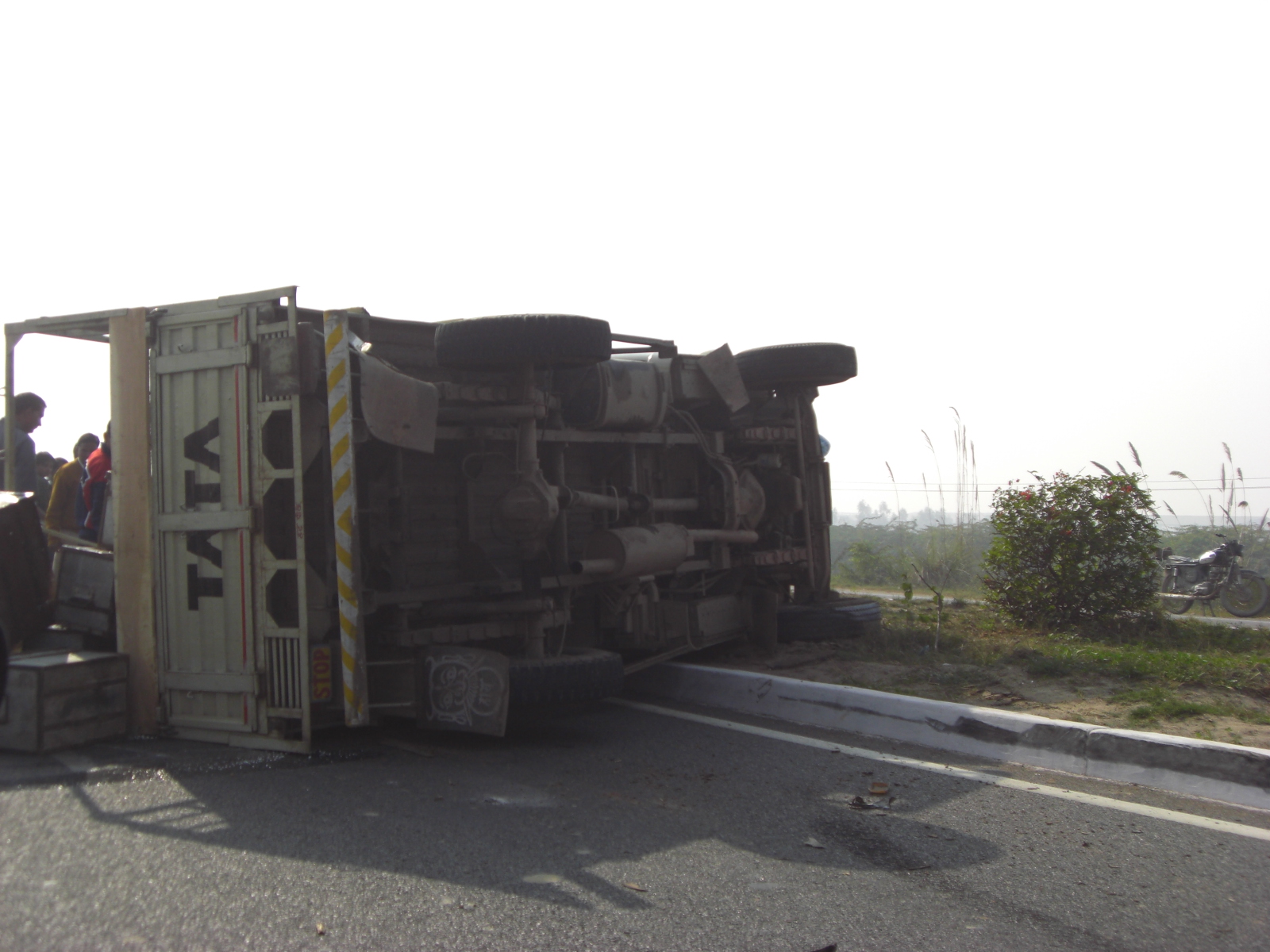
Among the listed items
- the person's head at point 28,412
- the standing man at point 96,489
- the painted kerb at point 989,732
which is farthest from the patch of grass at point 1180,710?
the person's head at point 28,412

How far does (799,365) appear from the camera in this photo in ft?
28.1

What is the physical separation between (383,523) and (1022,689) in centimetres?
403

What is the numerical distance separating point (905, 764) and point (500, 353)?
3132mm

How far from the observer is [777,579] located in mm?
8500

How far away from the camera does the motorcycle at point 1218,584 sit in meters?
11.7

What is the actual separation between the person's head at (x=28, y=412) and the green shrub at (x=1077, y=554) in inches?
307

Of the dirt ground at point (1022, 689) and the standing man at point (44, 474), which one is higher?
the standing man at point (44, 474)

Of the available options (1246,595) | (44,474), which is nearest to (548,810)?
(44,474)

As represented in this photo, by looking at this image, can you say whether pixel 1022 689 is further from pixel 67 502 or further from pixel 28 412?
pixel 28 412

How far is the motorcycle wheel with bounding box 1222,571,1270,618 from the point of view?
11602 mm

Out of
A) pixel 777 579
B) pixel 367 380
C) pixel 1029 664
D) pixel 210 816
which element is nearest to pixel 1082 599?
pixel 1029 664

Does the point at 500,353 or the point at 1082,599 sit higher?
the point at 500,353

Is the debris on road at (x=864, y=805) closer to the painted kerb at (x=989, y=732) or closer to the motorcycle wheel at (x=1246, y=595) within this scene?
the painted kerb at (x=989, y=732)

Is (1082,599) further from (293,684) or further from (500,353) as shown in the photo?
(293,684)
